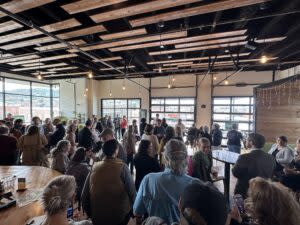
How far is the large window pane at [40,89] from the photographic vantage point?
1113 cm

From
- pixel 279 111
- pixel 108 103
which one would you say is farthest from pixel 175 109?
pixel 279 111

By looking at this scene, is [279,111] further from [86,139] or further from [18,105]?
[18,105]

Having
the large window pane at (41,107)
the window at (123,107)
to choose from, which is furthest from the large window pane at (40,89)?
the window at (123,107)

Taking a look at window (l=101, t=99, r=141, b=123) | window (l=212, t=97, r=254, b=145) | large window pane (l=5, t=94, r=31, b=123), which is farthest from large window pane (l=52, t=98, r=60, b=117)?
window (l=212, t=97, r=254, b=145)

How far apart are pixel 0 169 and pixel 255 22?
6058mm

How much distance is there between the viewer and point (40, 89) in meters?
11.5

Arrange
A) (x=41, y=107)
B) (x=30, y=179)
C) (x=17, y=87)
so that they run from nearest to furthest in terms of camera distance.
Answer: (x=30, y=179), (x=17, y=87), (x=41, y=107)

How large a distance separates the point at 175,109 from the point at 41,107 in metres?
8.38

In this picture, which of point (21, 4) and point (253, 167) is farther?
point (21, 4)

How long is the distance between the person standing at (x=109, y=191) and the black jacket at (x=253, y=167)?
5.27ft

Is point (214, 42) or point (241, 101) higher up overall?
point (214, 42)

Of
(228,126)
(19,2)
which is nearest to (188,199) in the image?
(19,2)

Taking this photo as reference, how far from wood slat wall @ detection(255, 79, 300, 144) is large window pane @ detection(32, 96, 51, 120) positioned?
38.2ft

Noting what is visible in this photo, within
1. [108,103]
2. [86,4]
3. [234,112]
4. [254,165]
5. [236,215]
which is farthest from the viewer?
[108,103]
